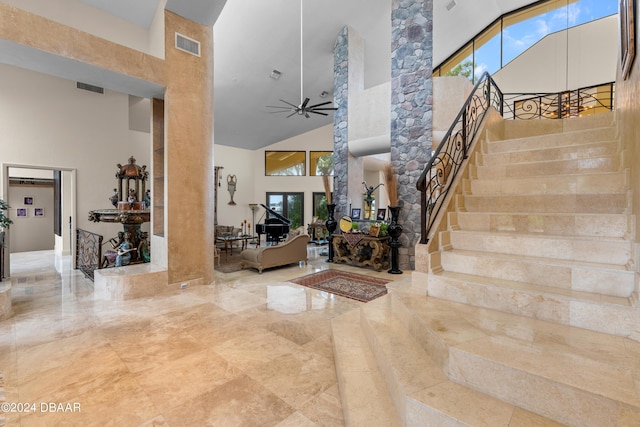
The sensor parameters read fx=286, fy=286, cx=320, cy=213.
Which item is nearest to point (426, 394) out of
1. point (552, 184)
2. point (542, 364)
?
point (542, 364)

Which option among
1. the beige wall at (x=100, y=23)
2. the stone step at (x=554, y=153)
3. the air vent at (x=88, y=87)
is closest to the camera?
the stone step at (x=554, y=153)

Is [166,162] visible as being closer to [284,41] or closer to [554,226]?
[284,41]

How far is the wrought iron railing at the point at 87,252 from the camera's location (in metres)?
5.29

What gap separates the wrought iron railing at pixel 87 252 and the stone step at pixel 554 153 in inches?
244

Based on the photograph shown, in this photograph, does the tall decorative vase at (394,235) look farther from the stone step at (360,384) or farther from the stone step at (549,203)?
the stone step at (360,384)

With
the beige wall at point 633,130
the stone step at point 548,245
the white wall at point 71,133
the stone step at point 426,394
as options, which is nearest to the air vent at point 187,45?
the white wall at point 71,133

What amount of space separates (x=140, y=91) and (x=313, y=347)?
453 cm

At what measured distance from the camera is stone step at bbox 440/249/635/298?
6.08 ft

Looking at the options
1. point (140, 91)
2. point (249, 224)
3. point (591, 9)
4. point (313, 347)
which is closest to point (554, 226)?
point (313, 347)

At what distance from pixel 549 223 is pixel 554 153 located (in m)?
1.16

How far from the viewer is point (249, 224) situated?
11805mm

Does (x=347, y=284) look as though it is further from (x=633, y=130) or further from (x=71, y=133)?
(x=71, y=133)

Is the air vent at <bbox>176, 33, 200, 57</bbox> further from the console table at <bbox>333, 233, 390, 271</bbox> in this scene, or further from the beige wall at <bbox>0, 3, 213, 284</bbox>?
the console table at <bbox>333, 233, 390, 271</bbox>

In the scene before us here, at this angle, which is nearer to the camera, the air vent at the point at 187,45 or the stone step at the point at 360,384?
the stone step at the point at 360,384
